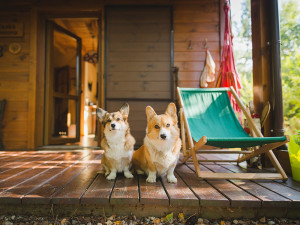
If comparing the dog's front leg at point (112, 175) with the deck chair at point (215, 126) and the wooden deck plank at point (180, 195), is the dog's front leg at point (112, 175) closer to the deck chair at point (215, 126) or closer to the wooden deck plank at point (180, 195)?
the wooden deck plank at point (180, 195)

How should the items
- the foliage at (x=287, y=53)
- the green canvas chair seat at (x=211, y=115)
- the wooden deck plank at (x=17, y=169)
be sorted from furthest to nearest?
the foliage at (x=287, y=53) < the green canvas chair seat at (x=211, y=115) < the wooden deck plank at (x=17, y=169)

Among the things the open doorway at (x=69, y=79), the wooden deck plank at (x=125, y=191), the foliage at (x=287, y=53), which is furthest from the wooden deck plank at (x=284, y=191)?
the foliage at (x=287, y=53)

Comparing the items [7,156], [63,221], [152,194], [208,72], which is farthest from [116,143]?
[208,72]

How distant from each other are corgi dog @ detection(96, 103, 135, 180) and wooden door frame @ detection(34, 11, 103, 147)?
6.38 feet

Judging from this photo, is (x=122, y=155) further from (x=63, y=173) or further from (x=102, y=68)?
(x=102, y=68)

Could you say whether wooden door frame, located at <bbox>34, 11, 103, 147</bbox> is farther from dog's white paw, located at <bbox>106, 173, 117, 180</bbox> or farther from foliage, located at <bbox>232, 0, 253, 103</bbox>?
foliage, located at <bbox>232, 0, 253, 103</bbox>

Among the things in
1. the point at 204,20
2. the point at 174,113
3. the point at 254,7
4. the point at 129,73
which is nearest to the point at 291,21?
the point at 204,20

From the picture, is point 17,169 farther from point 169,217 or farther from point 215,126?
point 215,126

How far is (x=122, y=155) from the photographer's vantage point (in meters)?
1.68

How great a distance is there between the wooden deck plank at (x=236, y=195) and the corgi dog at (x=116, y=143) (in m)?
0.80

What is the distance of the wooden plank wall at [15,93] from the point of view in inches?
135

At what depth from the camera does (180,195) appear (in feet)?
4.21

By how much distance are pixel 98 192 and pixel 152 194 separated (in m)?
0.39

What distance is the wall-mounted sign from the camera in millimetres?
3459
